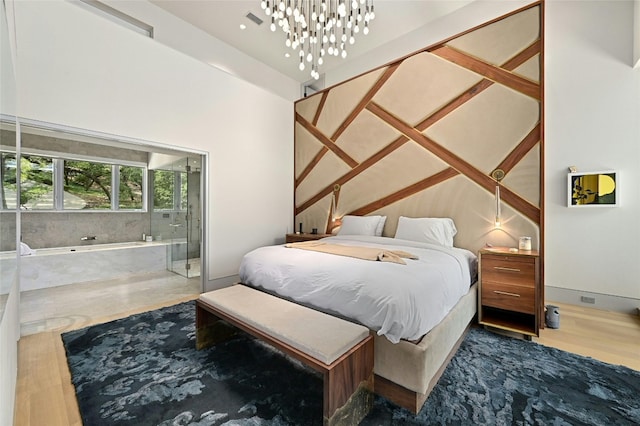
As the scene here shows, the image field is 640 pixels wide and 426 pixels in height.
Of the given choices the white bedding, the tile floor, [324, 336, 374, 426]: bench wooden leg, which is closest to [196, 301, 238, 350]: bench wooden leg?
the white bedding

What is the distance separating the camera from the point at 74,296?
339 cm

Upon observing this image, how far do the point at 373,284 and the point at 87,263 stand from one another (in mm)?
4816

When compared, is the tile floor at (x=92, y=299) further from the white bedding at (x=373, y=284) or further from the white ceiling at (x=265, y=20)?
the white ceiling at (x=265, y=20)

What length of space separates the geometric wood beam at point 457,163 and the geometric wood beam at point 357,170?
160mm

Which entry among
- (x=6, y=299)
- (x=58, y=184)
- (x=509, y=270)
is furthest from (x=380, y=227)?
(x=58, y=184)

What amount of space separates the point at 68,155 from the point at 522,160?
7140 millimetres

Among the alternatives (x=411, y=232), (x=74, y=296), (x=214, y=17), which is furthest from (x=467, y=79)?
(x=74, y=296)

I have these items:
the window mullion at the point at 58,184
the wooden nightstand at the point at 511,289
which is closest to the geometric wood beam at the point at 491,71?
the wooden nightstand at the point at 511,289

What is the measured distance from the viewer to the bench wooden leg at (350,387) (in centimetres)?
123

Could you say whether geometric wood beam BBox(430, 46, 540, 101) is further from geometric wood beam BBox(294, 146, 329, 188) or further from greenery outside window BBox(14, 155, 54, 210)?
greenery outside window BBox(14, 155, 54, 210)

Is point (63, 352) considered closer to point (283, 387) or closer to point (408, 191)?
point (283, 387)

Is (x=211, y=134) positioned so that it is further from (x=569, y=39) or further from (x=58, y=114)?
(x=569, y=39)

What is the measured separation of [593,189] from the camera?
2.85 meters

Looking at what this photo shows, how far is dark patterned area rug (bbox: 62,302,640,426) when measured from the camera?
4.67 ft
